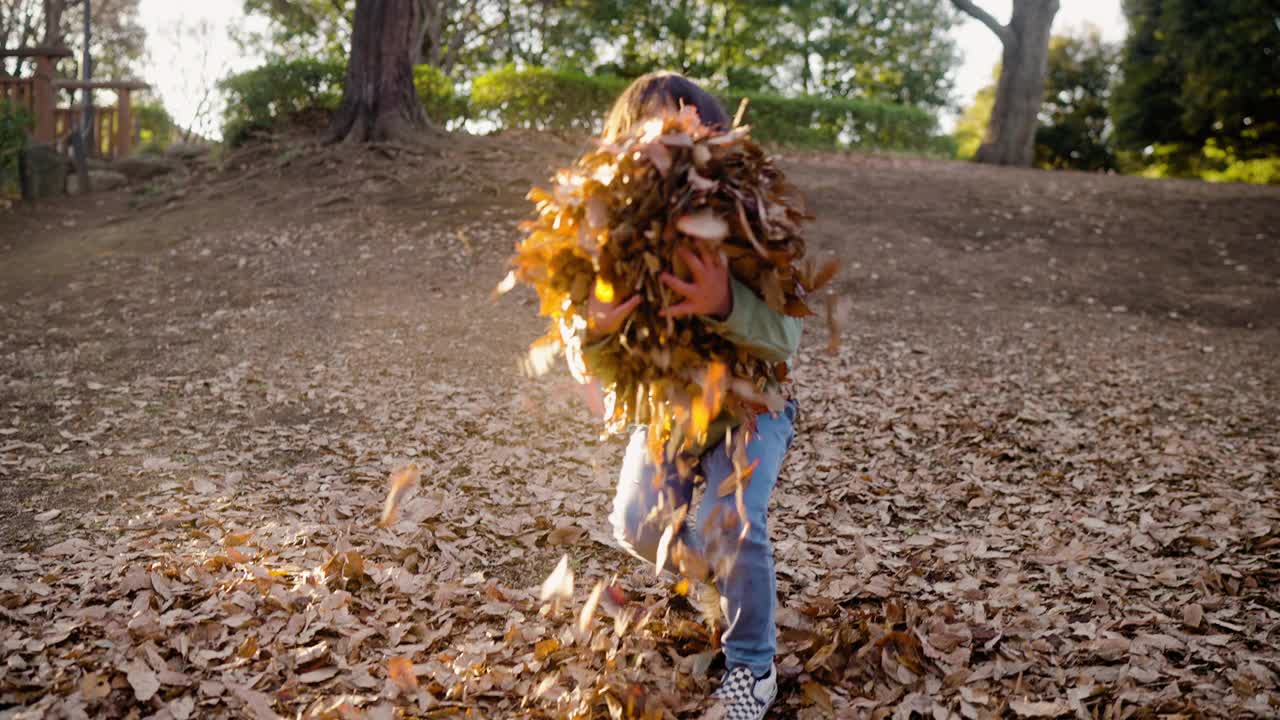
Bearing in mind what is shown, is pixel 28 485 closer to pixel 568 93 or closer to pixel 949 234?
pixel 949 234

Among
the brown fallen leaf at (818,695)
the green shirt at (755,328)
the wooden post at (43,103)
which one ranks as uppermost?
the wooden post at (43,103)

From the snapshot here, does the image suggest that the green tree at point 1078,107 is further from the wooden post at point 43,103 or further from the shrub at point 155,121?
the shrub at point 155,121

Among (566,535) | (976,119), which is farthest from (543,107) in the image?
(976,119)

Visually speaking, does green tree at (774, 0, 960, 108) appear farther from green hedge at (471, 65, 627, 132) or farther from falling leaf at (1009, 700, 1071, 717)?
falling leaf at (1009, 700, 1071, 717)

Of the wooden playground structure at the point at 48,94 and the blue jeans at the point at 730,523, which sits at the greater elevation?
the wooden playground structure at the point at 48,94

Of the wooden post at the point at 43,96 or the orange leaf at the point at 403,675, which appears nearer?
the orange leaf at the point at 403,675

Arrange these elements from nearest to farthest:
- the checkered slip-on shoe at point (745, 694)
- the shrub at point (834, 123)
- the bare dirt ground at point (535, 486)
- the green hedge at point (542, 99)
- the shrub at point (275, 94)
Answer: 1. the checkered slip-on shoe at point (745, 694)
2. the bare dirt ground at point (535, 486)
3. the shrub at point (275, 94)
4. the green hedge at point (542, 99)
5. the shrub at point (834, 123)

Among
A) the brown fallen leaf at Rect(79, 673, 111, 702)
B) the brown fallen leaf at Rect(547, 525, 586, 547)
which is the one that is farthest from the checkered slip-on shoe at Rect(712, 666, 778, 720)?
the brown fallen leaf at Rect(79, 673, 111, 702)

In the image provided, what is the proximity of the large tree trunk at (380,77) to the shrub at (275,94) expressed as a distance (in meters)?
1.64

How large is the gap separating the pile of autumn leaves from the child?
5 centimetres

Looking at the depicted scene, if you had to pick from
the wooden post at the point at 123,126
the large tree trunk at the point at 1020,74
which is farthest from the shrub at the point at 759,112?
the wooden post at the point at 123,126

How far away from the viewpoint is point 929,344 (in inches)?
288

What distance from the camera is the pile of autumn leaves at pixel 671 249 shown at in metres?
2.31

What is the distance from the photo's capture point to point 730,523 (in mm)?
2545
